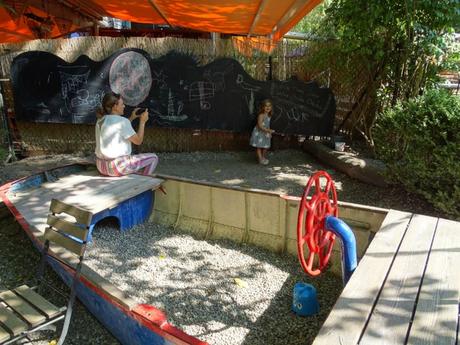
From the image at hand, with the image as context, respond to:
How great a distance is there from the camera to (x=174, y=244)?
4066 millimetres

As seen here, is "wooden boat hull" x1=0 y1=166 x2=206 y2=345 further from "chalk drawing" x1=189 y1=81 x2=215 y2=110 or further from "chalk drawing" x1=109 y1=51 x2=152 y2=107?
"chalk drawing" x1=189 y1=81 x2=215 y2=110

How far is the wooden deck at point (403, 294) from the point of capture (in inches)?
64.1

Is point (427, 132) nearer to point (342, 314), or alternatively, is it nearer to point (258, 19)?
point (342, 314)

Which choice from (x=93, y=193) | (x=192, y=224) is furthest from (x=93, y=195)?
(x=192, y=224)

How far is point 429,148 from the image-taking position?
4.39 meters

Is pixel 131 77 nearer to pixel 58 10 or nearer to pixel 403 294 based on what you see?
pixel 58 10

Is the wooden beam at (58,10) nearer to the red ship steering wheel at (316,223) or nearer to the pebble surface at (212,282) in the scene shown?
the pebble surface at (212,282)

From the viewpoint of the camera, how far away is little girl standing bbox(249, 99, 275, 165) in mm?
7086

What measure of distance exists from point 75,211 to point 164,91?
490 cm

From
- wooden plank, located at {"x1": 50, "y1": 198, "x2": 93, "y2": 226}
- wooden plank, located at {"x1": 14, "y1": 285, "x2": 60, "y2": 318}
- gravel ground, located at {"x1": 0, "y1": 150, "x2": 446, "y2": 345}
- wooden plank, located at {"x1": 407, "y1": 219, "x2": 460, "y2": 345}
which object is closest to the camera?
wooden plank, located at {"x1": 407, "y1": 219, "x2": 460, "y2": 345}

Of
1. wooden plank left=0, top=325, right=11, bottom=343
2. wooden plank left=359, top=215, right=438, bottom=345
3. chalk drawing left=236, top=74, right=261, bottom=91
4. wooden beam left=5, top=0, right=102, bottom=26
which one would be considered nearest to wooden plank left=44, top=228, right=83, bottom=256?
wooden plank left=0, top=325, right=11, bottom=343

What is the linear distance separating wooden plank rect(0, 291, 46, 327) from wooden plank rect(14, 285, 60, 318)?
0.09 feet

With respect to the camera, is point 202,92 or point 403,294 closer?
point 403,294

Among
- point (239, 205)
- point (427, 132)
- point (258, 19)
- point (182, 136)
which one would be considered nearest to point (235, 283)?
point (239, 205)
